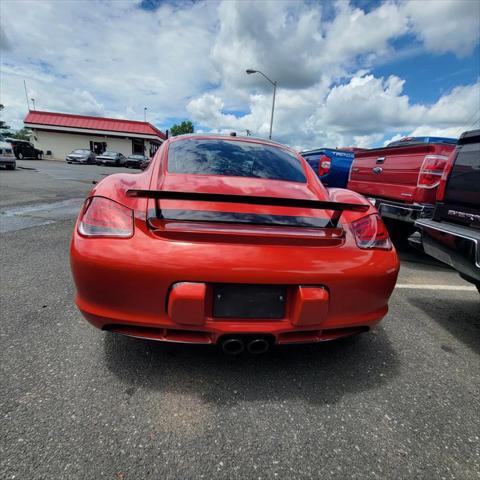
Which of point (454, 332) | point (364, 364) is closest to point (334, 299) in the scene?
point (364, 364)

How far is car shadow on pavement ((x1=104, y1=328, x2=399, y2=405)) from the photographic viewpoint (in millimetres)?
1651

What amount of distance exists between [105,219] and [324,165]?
21.4 feet

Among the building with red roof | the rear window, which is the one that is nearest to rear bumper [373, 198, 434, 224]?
the rear window

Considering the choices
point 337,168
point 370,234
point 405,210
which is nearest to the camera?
point 370,234

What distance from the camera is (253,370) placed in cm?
181

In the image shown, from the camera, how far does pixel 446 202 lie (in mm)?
2734

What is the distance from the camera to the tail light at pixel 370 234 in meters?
1.72

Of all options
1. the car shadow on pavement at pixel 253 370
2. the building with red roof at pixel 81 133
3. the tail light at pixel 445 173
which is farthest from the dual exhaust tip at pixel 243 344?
the building with red roof at pixel 81 133

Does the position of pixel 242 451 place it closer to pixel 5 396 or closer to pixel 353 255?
pixel 353 255

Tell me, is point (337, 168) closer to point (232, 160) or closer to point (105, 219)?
point (232, 160)

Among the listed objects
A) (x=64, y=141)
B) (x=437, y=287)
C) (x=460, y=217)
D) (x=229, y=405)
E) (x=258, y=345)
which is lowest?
(x=437, y=287)

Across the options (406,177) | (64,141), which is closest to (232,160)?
(406,177)

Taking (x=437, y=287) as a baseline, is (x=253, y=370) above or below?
above

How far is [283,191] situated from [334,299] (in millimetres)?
817
